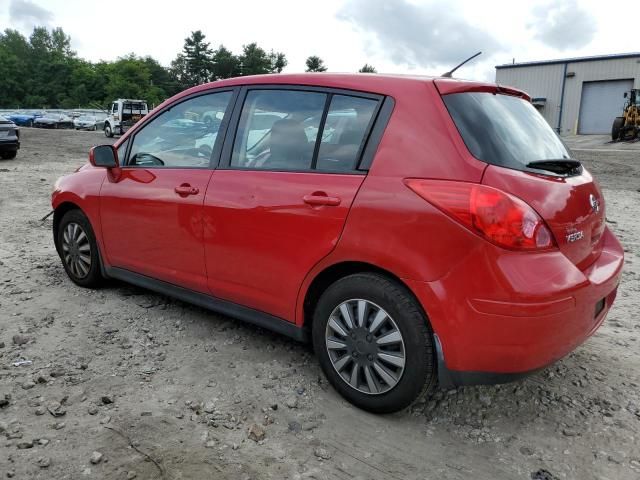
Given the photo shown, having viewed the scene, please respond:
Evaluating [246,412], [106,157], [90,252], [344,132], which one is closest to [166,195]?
[106,157]

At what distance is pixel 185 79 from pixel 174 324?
9814 cm

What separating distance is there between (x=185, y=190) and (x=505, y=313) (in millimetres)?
2146

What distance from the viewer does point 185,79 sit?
311 feet

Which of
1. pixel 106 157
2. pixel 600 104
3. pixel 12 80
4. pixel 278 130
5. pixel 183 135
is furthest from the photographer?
pixel 12 80

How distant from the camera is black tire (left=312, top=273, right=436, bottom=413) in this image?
8.25 ft

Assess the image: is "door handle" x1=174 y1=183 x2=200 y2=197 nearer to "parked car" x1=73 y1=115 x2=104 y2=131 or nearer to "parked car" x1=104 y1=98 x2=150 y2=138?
"parked car" x1=104 y1=98 x2=150 y2=138

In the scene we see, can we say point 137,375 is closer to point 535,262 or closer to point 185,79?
point 535,262

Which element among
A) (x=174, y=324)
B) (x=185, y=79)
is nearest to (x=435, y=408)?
(x=174, y=324)

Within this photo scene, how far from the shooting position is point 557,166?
269 cm

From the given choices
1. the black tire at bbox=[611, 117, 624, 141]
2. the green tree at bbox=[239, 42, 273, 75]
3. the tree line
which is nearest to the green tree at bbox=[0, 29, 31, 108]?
the tree line

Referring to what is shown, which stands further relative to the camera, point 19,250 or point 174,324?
point 19,250

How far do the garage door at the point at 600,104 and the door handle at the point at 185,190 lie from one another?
128ft

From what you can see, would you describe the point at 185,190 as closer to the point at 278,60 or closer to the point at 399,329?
the point at 399,329

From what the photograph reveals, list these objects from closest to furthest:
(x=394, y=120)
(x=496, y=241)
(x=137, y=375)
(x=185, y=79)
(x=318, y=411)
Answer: (x=496, y=241)
(x=394, y=120)
(x=318, y=411)
(x=137, y=375)
(x=185, y=79)
